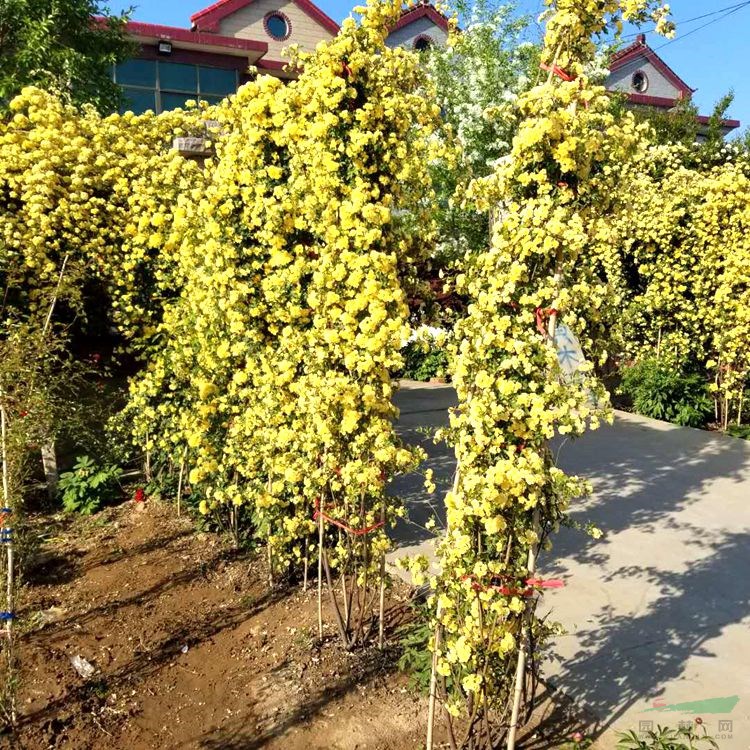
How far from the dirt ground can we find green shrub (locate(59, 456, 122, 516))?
0.72 metres

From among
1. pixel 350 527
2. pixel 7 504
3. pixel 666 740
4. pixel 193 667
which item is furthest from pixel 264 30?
pixel 666 740

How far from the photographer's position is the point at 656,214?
7805 millimetres

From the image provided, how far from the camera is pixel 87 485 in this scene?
17.1 feet

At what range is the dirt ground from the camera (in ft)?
9.21

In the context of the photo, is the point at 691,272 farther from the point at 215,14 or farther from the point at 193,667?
the point at 215,14

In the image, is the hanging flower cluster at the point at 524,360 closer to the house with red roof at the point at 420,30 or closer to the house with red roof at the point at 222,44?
the house with red roof at the point at 222,44

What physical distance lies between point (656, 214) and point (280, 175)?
6.12 meters

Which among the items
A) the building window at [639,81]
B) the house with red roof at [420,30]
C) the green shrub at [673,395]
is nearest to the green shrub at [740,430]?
the green shrub at [673,395]

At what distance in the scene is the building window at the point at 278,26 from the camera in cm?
1525

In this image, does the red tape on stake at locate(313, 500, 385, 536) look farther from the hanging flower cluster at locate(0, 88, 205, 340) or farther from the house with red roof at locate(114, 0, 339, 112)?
the house with red roof at locate(114, 0, 339, 112)

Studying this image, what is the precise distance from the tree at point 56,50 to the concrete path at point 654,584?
5778mm

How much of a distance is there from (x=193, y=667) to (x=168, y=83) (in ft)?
43.2

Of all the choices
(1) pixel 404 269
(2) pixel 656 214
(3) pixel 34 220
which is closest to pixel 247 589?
(1) pixel 404 269

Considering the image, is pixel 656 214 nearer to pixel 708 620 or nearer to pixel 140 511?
pixel 708 620
